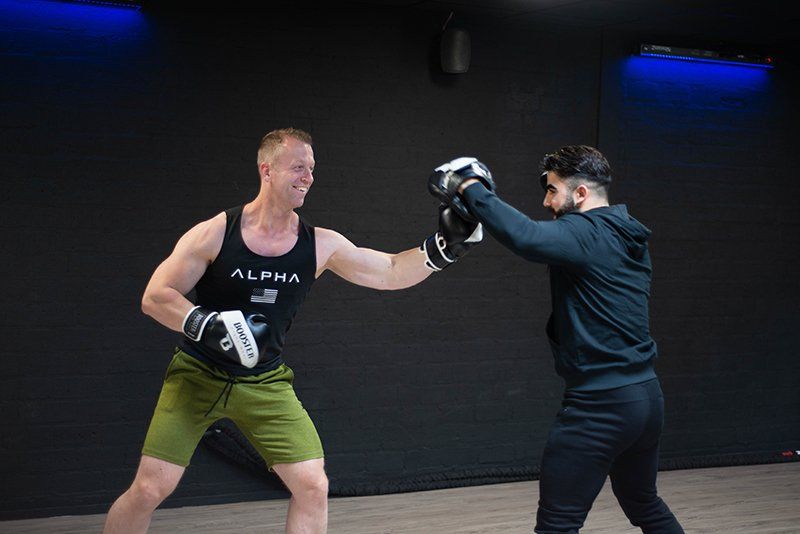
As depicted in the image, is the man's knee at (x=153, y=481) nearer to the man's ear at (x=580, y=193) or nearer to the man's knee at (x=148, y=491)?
the man's knee at (x=148, y=491)

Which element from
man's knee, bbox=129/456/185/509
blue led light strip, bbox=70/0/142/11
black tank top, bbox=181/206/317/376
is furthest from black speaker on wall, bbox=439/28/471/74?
man's knee, bbox=129/456/185/509

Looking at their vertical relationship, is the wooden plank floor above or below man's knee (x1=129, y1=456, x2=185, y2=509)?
below

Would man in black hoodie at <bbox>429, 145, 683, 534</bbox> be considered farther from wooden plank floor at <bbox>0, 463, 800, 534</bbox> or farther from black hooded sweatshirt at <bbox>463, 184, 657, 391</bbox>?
wooden plank floor at <bbox>0, 463, 800, 534</bbox>

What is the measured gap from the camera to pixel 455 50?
5.60 m

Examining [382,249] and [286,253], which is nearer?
[286,253]

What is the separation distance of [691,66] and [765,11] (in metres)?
0.88

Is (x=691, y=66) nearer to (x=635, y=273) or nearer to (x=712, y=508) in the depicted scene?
(x=712, y=508)

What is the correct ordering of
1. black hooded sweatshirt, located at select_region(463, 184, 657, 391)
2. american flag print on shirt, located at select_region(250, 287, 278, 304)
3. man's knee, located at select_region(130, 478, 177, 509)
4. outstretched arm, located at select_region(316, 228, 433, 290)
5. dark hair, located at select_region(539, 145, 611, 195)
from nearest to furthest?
black hooded sweatshirt, located at select_region(463, 184, 657, 391) < dark hair, located at select_region(539, 145, 611, 195) < man's knee, located at select_region(130, 478, 177, 509) < american flag print on shirt, located at select_region(250, 287, 278, 304) < outstretched arm, located at select_region(316, 228, 433, 290)

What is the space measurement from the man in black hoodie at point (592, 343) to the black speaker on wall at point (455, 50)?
7.60ft

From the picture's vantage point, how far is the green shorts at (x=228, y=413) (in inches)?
142

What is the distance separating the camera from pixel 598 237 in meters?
3.24

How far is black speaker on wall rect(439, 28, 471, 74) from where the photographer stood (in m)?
5.59

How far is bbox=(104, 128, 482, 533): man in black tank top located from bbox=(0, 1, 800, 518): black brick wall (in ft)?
4.55

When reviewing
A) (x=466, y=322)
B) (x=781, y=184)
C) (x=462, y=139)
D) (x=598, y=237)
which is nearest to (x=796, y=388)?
(x=781, y=184)
